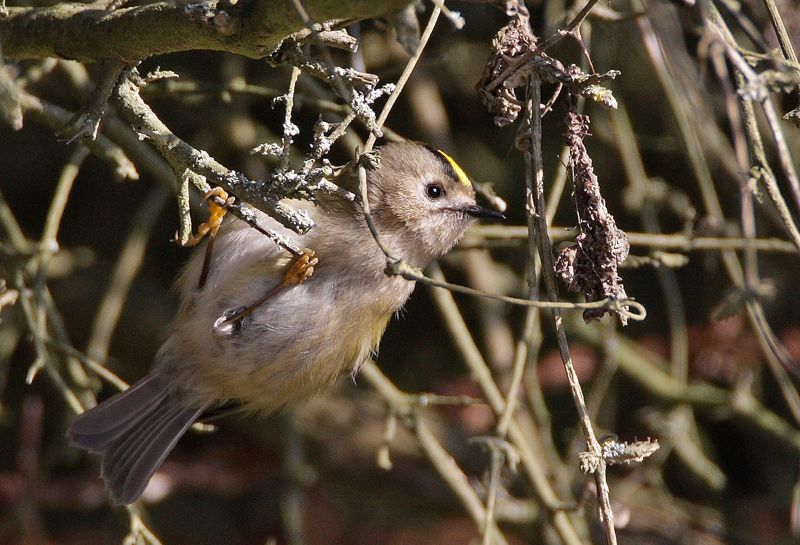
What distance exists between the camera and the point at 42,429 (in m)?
4.66

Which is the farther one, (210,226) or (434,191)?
(434,191)

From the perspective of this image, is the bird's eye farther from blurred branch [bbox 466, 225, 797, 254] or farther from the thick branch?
the thick branch

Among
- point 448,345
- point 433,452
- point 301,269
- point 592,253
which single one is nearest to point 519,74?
point 592,253

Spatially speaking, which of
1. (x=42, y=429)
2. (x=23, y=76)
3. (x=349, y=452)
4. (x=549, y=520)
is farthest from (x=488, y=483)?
(x=42, y=429)

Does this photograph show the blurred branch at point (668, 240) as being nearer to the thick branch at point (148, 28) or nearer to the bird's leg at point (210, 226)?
the bird's leg at point (210, 226)

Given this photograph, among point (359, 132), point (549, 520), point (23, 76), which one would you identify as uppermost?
point (23, 76)

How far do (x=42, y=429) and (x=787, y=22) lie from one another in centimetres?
380

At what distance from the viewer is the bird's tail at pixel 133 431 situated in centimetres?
294

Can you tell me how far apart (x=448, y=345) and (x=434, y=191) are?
1.79m

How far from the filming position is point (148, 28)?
6.21ft

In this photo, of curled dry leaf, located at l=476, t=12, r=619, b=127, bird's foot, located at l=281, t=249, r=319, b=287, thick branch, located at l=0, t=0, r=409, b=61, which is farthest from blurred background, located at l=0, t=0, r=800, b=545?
curled dry leaf, located at l=476, t=12, r=619, b=127

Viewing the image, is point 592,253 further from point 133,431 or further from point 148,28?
point 133,431

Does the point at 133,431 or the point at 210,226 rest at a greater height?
the point at 210,226

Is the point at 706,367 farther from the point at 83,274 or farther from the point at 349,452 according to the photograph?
the point at 83,274
